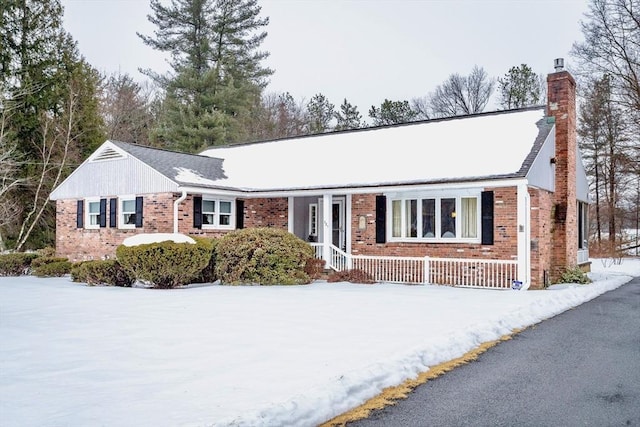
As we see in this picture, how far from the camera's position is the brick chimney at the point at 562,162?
15922 millimetres

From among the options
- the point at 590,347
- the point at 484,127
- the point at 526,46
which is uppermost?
the point at 526,46

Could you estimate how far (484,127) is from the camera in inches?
683

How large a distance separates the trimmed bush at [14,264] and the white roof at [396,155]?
23.4ft

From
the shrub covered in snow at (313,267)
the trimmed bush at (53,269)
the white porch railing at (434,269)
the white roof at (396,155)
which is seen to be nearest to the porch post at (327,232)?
the white porch railing at (434,269)

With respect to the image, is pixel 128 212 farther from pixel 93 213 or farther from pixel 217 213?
pixel 217 213

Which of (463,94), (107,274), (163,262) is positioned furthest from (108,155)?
(463,94)

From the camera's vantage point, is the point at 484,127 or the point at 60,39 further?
the point at 60,39

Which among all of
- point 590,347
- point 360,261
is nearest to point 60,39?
point 360,261

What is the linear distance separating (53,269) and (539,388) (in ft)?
55.2

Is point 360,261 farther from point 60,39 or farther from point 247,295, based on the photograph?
point 60,39

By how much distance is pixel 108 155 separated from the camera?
19141mm

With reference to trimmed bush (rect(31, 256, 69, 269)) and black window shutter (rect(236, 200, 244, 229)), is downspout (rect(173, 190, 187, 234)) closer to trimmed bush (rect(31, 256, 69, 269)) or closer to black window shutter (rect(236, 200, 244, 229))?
black window shutter (rect(236, 200, 244, 229))

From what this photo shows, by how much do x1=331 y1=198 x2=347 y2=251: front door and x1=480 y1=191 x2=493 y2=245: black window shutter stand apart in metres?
5.25

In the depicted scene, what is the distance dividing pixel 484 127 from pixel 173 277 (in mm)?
10601
